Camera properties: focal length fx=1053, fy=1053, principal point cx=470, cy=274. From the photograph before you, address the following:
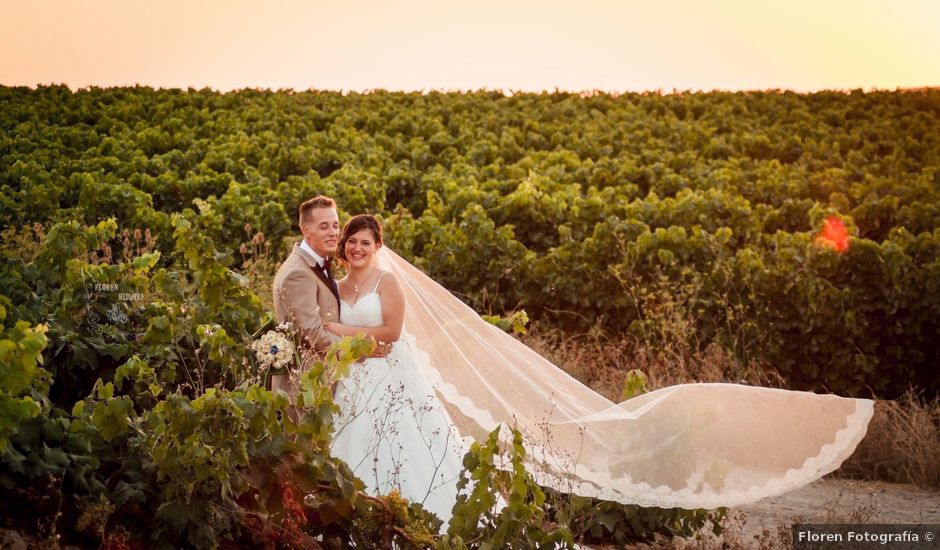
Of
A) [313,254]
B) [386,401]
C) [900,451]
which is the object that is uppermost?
[313,254]

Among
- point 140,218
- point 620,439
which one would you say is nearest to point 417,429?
point 620,439

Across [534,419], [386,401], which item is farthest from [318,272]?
[534,419]

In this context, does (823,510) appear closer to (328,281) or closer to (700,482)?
(700,482)

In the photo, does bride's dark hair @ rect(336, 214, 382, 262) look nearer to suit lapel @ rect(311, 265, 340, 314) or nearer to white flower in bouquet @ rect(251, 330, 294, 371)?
suit lapel @ rect(311, 265, 340, 314)

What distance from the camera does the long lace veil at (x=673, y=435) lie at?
5.66 metres

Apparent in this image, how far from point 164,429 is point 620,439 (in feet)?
8.89

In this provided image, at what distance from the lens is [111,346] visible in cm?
658

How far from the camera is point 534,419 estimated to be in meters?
6.21

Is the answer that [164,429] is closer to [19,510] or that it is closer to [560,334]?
[19,510]

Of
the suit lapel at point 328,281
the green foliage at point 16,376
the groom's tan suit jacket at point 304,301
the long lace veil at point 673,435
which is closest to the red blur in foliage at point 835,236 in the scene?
the long lace veil at point 673,435

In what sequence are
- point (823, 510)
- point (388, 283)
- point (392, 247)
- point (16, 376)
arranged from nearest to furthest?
point (16, 376) → point (388, 283) → point (823, 510) → point (392, 247)

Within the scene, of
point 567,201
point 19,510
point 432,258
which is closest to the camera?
point 19,510

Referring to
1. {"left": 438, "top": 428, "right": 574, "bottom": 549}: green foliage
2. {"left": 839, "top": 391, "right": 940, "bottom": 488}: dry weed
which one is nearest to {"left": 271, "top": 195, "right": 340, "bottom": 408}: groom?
{"left": 438, "top": 428, "right": 574, "bottom": 549}: green foliage

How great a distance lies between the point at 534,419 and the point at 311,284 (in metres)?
1.53
